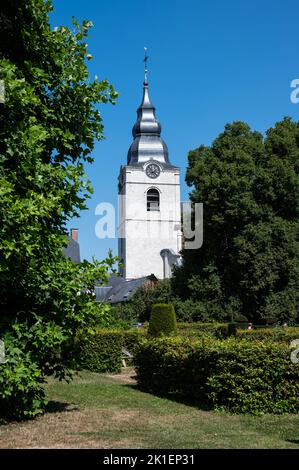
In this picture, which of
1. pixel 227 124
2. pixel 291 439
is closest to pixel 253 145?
pixel 227 124

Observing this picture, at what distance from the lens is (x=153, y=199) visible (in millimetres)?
80250

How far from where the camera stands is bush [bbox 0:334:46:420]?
29.5ft

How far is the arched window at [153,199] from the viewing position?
3135 inches

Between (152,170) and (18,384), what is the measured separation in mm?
71552

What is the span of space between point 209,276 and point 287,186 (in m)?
7.20

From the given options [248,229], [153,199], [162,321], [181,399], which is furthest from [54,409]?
[153,199]

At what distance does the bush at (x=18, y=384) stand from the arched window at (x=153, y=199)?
6960cm

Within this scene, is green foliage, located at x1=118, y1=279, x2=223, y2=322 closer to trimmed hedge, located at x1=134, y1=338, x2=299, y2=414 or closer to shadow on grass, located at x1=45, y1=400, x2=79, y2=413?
shadow on grass, located at x1=45, y1=400, x2=79, y2=413

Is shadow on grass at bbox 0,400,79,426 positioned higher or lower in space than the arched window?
lower

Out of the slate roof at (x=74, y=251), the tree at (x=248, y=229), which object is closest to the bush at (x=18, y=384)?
the tree at (x=248, y=229)

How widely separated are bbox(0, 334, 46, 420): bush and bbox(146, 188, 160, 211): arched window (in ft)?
228

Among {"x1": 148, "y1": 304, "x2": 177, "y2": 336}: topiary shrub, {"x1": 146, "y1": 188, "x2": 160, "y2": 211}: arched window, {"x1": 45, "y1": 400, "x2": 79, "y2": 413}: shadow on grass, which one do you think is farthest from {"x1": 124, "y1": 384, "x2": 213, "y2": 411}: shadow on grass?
{"x1": 146, "y1": 188, "x2": 160, "y2": 211}: arched window

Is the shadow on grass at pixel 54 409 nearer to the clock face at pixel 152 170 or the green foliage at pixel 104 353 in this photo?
the green foliage at pixel 104 353

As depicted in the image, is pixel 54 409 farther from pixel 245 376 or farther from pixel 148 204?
pixel 148 204
